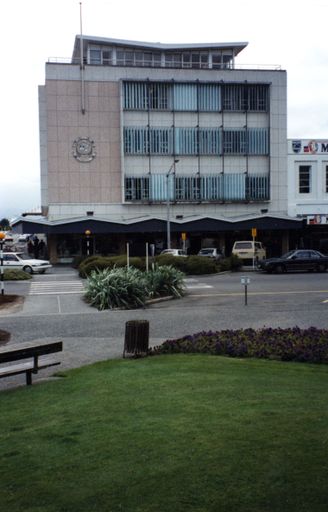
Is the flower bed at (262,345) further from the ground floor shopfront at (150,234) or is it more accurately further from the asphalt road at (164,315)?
the ground floor shopfront at (150,234)

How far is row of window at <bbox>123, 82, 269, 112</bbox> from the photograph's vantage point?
5447cm

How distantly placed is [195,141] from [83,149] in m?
10.8

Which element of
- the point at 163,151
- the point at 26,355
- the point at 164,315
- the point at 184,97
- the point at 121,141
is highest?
the point at 184,97

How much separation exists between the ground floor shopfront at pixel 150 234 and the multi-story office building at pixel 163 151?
10 centimetres

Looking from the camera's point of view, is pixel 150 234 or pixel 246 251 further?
pixel 150 234

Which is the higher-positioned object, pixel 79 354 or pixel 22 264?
pixel 79 354

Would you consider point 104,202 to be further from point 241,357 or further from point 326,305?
point 241,357

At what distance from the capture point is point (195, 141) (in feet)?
182

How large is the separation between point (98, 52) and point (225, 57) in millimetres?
13850

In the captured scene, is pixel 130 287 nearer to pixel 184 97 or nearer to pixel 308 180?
pixel 184 97

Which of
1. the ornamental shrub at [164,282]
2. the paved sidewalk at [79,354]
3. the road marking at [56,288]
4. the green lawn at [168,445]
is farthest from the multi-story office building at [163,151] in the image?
the green lawn at [168,445]

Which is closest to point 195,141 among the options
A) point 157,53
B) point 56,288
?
point 157,53

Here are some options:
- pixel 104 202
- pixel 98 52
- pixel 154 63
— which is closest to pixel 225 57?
pixel 154 63

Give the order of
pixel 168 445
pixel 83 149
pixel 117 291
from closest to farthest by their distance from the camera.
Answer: pixel 168 445 < pixel 117 291 < pixel 83 149
